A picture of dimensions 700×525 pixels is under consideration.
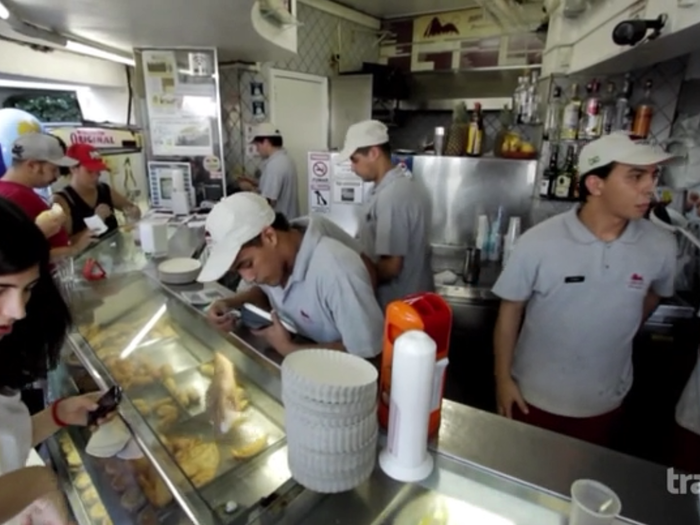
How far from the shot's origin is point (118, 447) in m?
1.27

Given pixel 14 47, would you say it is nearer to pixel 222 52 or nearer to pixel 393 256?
pixel 222 52

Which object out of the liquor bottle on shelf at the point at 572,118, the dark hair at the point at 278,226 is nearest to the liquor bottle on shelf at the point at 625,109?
the liquor bottle on shelf at the point at 572,118

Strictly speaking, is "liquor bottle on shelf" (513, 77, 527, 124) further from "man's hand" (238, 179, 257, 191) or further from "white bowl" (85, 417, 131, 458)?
"white bowl" (85, 417, 131, 458)

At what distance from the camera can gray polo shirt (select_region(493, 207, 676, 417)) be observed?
151 centimetres

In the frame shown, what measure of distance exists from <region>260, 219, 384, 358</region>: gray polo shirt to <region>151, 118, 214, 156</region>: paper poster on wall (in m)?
3.05

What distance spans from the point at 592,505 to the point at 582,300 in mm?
952

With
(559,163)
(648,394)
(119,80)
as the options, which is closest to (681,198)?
(559,163)

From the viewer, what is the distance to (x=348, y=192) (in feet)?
12.1

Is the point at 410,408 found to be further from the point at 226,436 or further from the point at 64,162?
the point at 64,162

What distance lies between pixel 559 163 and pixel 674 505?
248cm

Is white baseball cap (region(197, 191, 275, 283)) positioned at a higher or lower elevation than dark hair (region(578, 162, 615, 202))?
lower

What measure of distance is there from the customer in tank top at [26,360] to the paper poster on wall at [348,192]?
2621mm

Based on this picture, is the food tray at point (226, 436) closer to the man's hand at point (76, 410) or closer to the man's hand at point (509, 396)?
the man's hand at point (76, 410)

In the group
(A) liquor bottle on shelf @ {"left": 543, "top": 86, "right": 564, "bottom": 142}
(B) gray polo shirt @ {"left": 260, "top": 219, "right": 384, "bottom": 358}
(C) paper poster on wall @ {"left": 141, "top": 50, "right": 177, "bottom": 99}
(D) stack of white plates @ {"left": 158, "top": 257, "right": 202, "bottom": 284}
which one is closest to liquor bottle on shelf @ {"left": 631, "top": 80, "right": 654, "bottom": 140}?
(A) liquor bottle on shelf @ {"left": 543, "top": 86, "right": 564, "bottom": 142}
